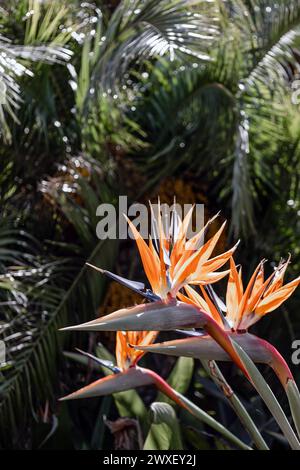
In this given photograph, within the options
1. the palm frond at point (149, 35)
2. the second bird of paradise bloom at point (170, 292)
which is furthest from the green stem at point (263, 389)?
the palm frond at point (149, 35)

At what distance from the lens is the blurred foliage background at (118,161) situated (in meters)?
3.60

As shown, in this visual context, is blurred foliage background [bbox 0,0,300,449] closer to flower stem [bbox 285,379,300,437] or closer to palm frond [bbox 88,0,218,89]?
palm frond [bbox 88,0,218,89]

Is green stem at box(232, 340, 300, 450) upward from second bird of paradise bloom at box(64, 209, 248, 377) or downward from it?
downward

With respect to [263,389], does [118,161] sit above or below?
above

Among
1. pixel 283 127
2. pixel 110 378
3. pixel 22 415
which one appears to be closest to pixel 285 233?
pixel 283 127

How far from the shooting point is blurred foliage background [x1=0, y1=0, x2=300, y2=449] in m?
3.60

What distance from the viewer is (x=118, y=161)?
13.7 feet

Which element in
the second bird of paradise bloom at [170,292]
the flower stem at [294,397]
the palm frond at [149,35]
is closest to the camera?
the second bird of paradise bloom at [170,292]

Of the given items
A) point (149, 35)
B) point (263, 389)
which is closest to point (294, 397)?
point (263, 389)

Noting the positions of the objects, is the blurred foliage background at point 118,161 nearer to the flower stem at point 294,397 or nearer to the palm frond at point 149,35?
the palm frond at point 149,35

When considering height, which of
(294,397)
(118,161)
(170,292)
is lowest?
(294,397)

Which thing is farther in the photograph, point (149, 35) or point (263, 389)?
point (149, 35)

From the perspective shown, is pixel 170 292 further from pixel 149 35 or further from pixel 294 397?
pixel 149 35

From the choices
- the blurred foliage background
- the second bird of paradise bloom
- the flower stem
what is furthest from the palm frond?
the flower stem
